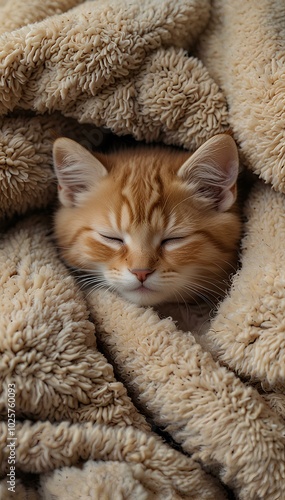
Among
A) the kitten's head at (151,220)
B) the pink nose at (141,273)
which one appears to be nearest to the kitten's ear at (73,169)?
the kitten's head at (151,220)

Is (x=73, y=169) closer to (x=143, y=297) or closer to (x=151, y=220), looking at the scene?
(x=151, y=220)

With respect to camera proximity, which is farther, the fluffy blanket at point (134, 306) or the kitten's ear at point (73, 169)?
the kitten's ear at point (73, 169)

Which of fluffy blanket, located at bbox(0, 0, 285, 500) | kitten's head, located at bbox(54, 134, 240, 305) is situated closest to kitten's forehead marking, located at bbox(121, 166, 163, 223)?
kitten's head, located at bbox(54, 134, 240, 305)

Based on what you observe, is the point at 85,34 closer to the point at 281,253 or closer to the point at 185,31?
the point at 185,31

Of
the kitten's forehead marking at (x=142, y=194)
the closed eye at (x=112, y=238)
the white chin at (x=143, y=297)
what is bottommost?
the white chin at (x=143, y=297)

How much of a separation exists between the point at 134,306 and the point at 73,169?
346mm

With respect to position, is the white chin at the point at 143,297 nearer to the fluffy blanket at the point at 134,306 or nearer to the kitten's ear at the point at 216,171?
the fluffy blanket at the point at 134,306

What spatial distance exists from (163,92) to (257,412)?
2.24ft

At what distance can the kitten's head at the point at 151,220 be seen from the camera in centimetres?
110

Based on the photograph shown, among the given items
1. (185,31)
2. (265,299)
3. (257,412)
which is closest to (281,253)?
(265,299)

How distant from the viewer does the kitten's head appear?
1.10 metres

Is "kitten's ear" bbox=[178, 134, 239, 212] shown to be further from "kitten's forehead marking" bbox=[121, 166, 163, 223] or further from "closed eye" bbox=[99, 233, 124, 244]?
"closed eye" bbox=[99, 233, 124, 244]

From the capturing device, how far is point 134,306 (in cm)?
106

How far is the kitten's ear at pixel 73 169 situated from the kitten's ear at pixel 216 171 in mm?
198
